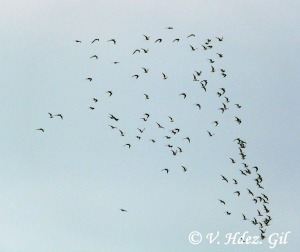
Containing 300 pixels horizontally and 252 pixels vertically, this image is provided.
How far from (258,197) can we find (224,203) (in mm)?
8974

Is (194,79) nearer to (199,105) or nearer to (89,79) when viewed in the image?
(199,105)

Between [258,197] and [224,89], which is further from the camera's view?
[258,197]

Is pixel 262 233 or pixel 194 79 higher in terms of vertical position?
pixel 194 79

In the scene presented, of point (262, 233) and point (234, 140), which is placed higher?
point (234, 140)

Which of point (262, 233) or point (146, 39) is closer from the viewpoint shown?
point (146, 39)

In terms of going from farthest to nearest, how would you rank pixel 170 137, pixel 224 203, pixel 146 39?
pixel 224 203, pixel 170 137, pixel 146 39

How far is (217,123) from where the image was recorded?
356 ft

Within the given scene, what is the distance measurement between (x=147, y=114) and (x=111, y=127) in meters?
5.87

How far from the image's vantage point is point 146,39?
10631 centimetres

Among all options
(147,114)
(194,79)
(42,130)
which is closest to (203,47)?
(194,79)

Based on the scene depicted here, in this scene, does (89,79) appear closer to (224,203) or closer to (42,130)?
(42,130)

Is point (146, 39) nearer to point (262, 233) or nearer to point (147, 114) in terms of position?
point (147, 114)

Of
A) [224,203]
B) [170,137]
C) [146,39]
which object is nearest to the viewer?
[146,39]

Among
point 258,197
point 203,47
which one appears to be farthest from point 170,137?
point 258,197
